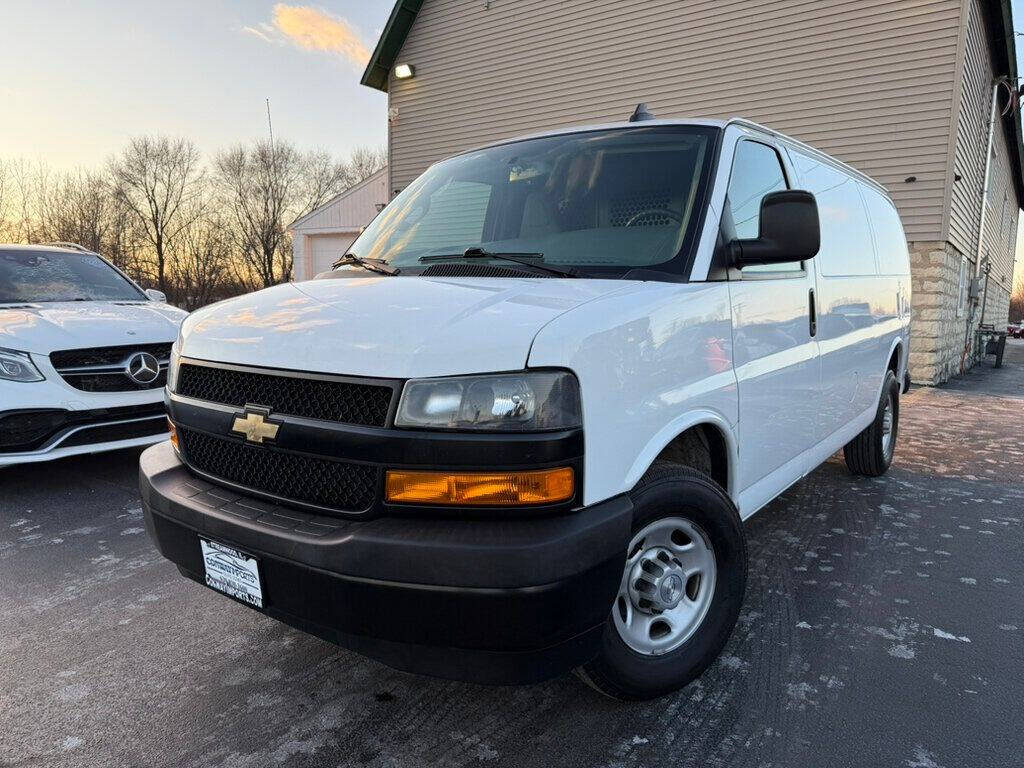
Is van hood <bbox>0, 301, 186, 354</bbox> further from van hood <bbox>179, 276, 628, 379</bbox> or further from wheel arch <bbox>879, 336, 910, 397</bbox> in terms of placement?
wheel arch <bbox>879, 336, 910, 397</bbox>

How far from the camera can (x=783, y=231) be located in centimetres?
252

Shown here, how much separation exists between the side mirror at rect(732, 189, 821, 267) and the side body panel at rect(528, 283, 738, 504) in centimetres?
18

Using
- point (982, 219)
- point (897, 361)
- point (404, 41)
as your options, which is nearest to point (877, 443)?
point (897, 361)

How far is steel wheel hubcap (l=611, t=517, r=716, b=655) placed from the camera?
220 cm

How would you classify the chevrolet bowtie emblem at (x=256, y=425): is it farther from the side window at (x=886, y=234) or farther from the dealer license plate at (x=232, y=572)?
the side window at (x=886, y=234)

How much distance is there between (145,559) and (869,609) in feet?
11.7

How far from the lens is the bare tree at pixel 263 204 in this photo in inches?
1945

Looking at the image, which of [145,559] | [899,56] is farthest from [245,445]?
[899,56]

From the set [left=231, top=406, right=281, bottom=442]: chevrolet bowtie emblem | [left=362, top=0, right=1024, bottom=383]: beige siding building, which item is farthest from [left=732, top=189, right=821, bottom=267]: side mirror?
[left=362, top=0, right=1024, bottom=383]: beige siding building

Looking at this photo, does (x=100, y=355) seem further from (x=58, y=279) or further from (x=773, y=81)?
(x=773, y=81)

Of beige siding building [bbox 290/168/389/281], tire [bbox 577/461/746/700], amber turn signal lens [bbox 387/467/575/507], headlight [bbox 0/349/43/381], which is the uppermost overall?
beige siding building [bbox 290/168/389/281]

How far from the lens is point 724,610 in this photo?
2.41 metres

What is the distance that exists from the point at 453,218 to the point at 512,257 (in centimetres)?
76

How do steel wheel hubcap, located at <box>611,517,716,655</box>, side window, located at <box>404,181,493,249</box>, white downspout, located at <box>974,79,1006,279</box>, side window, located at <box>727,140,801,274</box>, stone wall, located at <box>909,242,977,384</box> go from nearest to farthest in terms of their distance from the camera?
steel wheel hubcap, located at <box>611,517,716,655</box>, side window, located at <box>727,140,801,274</box>, side window, located at <box>404,181,493,249</box>, stone wall, located at <box>909,242,977,384</box>, white downspout, located at <box>974,79,1006,279</box>
